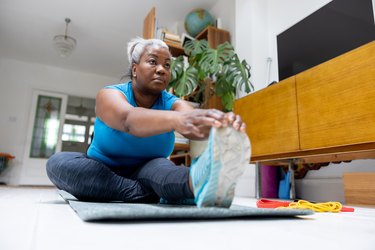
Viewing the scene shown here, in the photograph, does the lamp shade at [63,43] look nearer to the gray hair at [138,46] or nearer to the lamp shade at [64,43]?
the lamp shade at [64,43]

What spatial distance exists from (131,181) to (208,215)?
46 cm

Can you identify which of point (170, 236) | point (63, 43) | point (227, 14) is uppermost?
point (227, 14)

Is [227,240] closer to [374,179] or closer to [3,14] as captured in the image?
[374,179]

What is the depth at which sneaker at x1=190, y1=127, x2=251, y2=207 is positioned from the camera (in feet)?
1.88

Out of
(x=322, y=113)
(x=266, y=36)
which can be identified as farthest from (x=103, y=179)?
(x=266, y=36)

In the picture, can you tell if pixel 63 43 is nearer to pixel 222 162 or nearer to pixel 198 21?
pixel 198 21

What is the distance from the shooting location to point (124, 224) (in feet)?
1.97

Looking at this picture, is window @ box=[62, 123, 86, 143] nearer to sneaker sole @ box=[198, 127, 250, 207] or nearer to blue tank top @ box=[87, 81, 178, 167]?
blue tank top @ box=[87, 81, 178, 167]

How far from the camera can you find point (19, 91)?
5.45 meters

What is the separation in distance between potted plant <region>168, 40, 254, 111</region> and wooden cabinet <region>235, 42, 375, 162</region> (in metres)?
0.36

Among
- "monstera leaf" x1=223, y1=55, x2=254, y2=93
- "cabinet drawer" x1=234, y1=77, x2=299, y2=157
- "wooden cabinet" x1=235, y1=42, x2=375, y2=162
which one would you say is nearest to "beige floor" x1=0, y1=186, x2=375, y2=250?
"wooden cabinet" x1=235, y1=42, x2=375, y2=162

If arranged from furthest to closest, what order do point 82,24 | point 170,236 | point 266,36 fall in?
point 82,24
point 266,36
point 170,236

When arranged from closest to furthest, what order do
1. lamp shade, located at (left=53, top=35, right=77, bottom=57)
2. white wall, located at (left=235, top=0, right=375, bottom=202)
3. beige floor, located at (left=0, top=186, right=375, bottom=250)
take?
beige floor, located at (left=0, top=186, right=375, bottom=250), white wall, located at (left=235, top=0, right=375, bottom=202), lamp shade, located at (left=53, top=35, right=77, bottom=57)

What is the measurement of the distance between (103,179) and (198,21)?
275 cm
